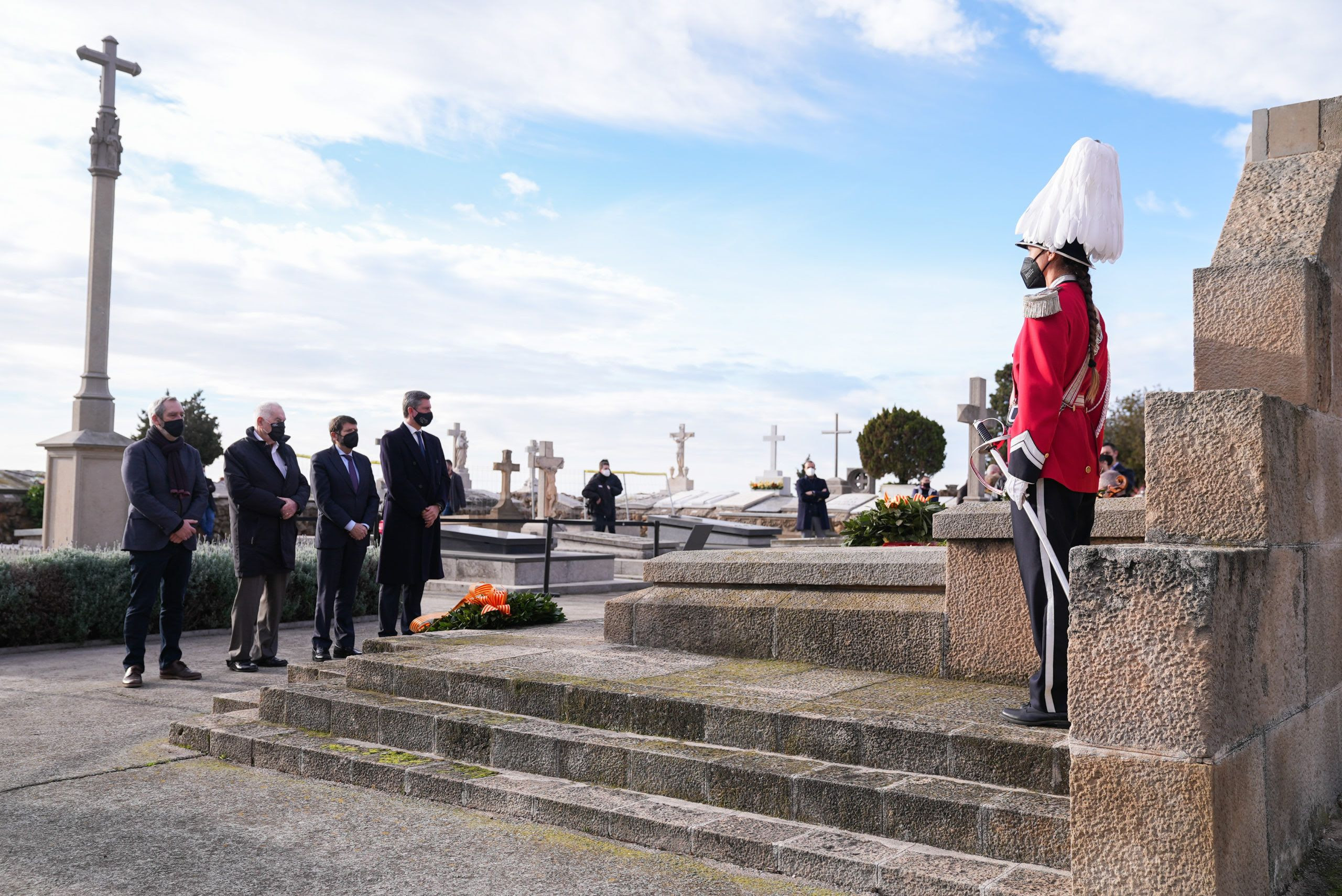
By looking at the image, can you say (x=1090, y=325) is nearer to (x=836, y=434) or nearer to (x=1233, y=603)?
(x=1233, y=603)

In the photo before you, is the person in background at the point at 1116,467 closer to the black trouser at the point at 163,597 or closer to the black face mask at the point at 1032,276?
the black face mask at the point at 1032,276

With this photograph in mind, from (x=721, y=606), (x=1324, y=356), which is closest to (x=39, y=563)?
(x=721, y=606)

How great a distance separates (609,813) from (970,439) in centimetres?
1895

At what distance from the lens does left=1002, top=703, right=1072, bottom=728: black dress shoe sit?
3.72 m

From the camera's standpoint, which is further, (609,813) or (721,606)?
(721,606)

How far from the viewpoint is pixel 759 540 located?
58.3 feet

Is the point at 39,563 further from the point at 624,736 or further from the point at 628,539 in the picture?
the point at 628,539

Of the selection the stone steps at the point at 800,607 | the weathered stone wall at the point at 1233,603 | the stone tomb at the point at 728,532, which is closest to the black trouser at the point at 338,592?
the stone steps at the point at 800,607

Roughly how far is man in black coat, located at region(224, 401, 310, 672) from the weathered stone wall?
18.6 ft

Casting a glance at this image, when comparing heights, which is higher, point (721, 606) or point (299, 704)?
point (721, 606)

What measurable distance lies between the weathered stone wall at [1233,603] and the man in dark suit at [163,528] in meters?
5.66

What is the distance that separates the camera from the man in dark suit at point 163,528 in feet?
22.5

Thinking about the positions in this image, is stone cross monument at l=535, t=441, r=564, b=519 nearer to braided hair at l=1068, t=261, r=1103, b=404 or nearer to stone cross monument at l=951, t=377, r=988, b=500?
stone cross monument at l=951, t=377, r=988, b=500

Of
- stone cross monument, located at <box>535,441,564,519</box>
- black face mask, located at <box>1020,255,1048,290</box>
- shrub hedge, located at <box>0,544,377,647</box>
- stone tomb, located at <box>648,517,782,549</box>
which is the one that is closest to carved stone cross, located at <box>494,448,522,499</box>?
stone cross monument, located at <box>535,441,564,519</box>
